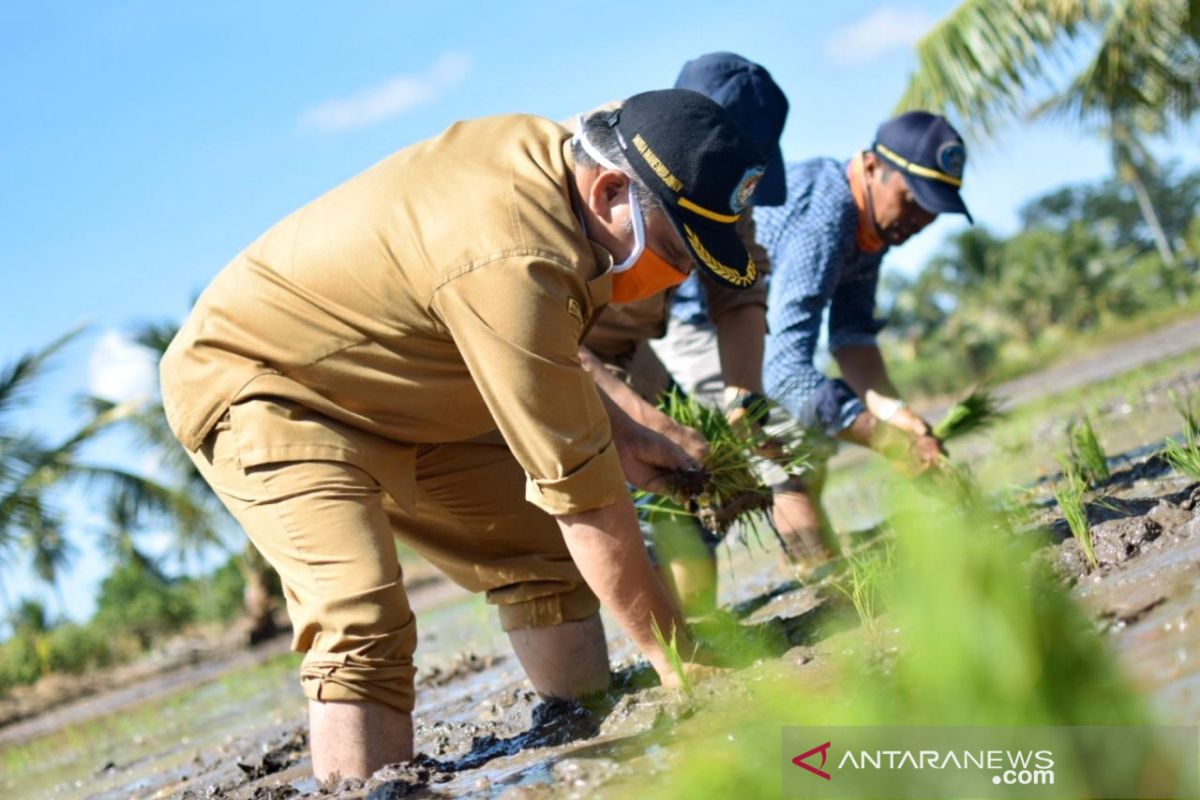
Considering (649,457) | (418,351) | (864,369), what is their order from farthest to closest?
(864,369)
(649,457)
(418,351)

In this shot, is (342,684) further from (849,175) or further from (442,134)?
(849,175)

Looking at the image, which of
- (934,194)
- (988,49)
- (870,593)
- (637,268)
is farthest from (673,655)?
(988,49)

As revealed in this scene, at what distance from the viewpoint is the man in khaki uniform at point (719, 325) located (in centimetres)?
416

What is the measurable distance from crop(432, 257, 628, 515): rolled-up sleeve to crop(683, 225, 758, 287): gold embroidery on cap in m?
0.25

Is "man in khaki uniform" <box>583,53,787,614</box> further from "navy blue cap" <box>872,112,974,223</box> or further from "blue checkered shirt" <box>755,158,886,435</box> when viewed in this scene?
"navy blue cap" <box>872,112,974,223</box>

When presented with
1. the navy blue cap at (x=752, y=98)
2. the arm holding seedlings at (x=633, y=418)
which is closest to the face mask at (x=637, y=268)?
the arm holding seedlings at (x=633, y=418)

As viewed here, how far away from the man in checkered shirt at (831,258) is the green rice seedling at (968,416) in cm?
52

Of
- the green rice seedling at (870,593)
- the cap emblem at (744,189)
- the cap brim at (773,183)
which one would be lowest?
the green rice seedling at (870,593)

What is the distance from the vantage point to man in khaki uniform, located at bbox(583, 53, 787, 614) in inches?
164

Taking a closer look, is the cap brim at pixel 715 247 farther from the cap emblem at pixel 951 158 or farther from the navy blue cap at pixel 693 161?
the cap emblem at pixel 951 158

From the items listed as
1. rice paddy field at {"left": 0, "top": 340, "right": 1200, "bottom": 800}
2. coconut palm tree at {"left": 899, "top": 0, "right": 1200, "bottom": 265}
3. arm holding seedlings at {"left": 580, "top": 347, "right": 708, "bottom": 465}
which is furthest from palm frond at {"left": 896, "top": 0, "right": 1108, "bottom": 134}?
arm holding seedlings at {"left": 580, "top": 347, "right": 708, "bottom": 465}

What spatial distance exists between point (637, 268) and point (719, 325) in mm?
1625

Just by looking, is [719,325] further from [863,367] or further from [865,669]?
[865,669]

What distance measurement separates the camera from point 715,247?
106 inches
